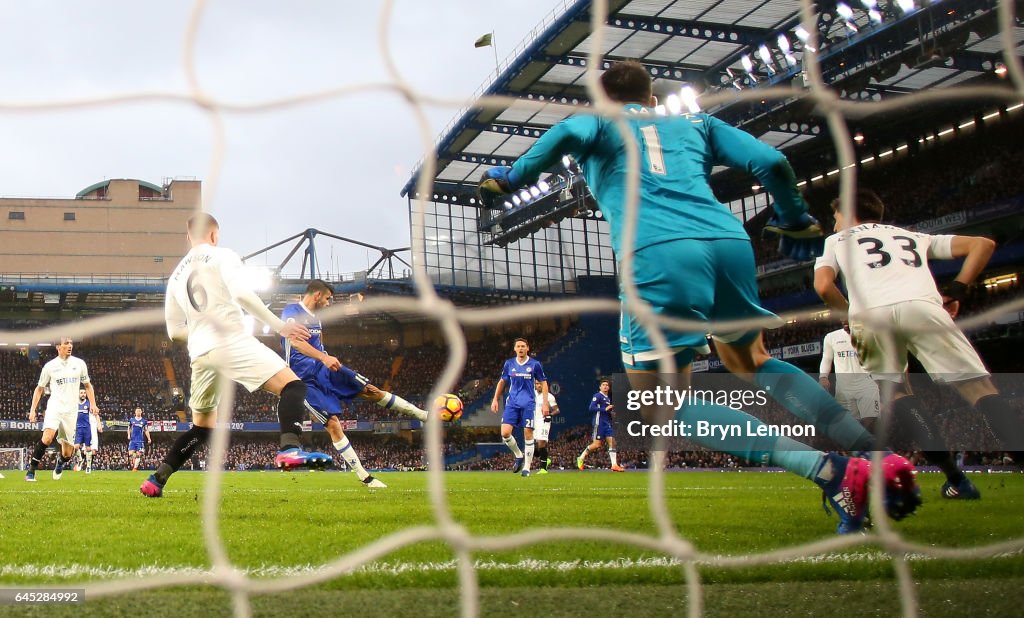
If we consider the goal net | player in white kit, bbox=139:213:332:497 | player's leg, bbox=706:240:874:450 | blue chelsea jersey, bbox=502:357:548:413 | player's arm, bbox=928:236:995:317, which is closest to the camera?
player's leg, bbox=706:240:874:450

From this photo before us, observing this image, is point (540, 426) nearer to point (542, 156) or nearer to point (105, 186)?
point (542, 156)

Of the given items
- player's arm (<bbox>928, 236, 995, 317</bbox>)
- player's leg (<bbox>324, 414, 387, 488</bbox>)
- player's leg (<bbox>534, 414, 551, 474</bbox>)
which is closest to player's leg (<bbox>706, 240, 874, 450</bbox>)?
player's arm (<bbox>928, 236, 995, 317</bbox>)

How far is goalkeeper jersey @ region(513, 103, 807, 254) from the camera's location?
9.59 feet

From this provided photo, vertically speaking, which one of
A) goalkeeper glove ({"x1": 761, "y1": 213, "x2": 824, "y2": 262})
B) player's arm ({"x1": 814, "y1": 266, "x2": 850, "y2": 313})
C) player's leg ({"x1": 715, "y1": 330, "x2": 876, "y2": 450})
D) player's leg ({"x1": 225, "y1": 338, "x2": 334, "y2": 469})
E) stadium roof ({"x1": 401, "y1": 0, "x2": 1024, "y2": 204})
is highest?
stadium roof ({"x1": 401, "y1": 0, "x2": 1024, "y2": 204})

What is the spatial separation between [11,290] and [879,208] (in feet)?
78.1

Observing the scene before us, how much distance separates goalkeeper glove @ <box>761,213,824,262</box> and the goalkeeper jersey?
50 millimetres

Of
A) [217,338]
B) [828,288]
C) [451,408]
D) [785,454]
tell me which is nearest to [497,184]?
[785,454]

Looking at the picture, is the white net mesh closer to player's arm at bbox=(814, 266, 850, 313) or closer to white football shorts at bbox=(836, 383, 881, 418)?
player's arm at bbox=(814, 266, 850, 313)

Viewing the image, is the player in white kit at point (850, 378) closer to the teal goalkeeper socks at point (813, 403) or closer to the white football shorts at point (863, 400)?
the white football shorts at point (863, 400)

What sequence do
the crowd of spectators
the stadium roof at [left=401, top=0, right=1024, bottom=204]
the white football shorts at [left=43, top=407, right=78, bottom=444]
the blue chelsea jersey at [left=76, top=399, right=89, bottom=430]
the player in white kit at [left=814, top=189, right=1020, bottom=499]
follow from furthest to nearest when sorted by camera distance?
1. the crowd of spectators
2. the stadium roof at [left=401, top=0, right=1024, bottom=204]
3. the blue chelsea jersey at [left=76, top=399, right=89, bottom=430]
4. the white football shorts at [left=43, top=407, right=78, bottom=444]
5. the player in white kit at [left=814, top=189, right=1020, bottom=499]

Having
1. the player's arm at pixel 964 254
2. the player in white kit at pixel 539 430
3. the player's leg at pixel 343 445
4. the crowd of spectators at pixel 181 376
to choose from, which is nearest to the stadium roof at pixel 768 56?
the player in white kit at pixel 539 430

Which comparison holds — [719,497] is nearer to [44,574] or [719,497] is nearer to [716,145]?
[716,145]

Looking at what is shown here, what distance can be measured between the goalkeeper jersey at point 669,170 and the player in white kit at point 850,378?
180 inches

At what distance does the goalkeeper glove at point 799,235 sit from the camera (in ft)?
10.2
